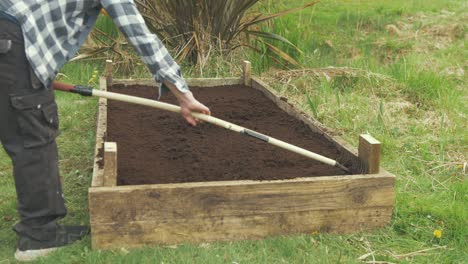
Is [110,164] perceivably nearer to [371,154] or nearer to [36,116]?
[36,116]

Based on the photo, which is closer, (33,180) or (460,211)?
(33,180)

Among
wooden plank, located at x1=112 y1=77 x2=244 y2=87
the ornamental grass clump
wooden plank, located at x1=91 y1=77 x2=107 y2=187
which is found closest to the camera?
wooden plank, located at x1=91 y1=77 x2=107 y2=187

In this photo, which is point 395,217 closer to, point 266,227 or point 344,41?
point 266,227

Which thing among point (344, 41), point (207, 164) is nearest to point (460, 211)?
point (207, 164)

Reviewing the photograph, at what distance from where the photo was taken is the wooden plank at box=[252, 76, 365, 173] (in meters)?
3.40

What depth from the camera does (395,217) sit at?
3.15m

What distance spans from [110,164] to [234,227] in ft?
2.12

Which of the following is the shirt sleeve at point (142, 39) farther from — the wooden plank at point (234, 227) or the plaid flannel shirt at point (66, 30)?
the wooden plank at point (234, 227)

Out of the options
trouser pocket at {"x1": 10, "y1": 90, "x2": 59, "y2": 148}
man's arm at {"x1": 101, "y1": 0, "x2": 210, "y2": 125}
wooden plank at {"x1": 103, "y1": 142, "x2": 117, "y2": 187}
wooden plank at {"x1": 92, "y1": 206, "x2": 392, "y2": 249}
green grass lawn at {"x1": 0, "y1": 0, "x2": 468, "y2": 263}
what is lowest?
green grass lawn at {"x1": 0, "y1": 0, "x2": 468, "y2": 263}

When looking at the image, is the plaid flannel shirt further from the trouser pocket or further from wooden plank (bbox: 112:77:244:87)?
wooden plank (bbox: 112:77:244:87)

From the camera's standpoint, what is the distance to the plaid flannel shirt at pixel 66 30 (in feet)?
8.29

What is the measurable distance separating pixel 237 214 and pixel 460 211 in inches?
47.9

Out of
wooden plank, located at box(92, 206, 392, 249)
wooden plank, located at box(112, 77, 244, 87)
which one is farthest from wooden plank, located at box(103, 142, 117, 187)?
wooden plank, located at box(112, 77, 244, 87)

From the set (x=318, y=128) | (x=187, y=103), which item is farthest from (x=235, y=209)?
(x=318, y=128)
